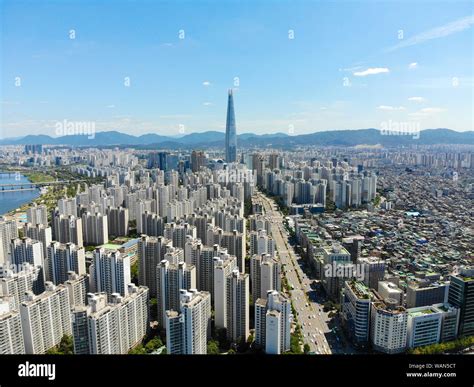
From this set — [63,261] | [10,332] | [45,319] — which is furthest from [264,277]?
[63,261]

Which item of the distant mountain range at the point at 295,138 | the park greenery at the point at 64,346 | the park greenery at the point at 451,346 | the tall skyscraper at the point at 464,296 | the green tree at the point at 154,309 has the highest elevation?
the distant mountain range at the point at 295,138

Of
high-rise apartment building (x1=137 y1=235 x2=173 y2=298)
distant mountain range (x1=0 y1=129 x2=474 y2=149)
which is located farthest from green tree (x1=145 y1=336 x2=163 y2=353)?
distant mountain range (x1=0 y1=129 x2=474 y2=149)

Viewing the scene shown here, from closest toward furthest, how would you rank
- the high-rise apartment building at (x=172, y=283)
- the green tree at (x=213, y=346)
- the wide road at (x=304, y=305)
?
the green tree at (x=213, y=346), the wide road at (x=304, y=305), the high-rise apartment building at (x=172, y=283)

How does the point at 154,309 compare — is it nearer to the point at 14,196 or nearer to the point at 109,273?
the point at 109,273

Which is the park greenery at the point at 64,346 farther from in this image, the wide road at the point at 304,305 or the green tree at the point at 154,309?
the wide road at the point at 304,305

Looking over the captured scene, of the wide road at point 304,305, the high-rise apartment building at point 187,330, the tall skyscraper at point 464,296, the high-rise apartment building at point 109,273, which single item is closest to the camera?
the high-rise apartment building at point 187,330

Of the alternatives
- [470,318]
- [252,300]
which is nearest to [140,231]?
[252,300]

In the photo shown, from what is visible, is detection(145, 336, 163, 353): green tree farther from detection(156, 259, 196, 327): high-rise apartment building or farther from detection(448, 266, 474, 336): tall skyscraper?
detection(448, 266, 474, 336): tall skyscraper

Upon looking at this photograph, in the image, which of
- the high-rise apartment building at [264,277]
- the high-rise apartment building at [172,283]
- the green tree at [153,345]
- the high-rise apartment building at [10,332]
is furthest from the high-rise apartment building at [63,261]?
the high-rise apartment building at [264,277]
